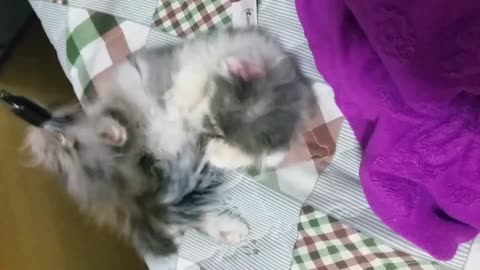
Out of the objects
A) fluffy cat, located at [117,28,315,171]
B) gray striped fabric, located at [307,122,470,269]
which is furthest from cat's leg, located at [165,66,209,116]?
gray striped fabric, located at [307,122,470,269]

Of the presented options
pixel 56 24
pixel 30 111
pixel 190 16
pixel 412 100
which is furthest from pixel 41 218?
pixel 412 100

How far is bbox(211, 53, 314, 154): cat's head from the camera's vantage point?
38.3 inches

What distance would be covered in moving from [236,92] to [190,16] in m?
0.21

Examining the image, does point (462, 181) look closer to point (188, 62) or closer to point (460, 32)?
point (460, 32)

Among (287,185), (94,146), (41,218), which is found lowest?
(41,218)

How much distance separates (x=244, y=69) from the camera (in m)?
0.98

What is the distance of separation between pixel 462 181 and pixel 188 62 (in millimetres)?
430

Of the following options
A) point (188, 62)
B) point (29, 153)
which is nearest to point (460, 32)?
point (188, 62)

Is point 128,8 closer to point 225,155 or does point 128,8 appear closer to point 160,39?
point 160,39

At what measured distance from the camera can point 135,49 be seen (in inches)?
45.5

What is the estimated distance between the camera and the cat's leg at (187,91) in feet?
3.31

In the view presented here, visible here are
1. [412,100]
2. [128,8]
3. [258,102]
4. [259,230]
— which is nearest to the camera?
[412,100]

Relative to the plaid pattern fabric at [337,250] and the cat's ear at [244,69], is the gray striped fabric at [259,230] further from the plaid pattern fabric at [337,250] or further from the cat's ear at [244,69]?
the cat's ear at [244,69]

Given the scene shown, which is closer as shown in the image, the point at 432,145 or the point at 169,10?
the point at 432,145
